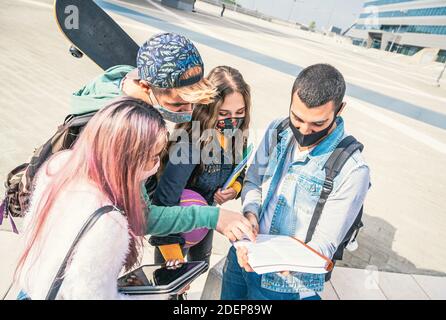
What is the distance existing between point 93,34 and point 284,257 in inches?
91.7

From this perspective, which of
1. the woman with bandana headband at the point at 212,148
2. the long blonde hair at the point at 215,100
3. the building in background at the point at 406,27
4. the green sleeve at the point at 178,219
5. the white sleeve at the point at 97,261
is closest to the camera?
the white sleeve at the point at 97,261

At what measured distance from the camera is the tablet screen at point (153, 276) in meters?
1.30

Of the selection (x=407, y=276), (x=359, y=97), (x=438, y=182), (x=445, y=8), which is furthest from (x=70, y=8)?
(x=445, y=8)

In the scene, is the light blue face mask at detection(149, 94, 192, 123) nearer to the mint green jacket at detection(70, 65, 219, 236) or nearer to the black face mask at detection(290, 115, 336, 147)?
the mint green jacket at detection(70, 65, 219, 236)

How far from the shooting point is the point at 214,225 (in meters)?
1.52

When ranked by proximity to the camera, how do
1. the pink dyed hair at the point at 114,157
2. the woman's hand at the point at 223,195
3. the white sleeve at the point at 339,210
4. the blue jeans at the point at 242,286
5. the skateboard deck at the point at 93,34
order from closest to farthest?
the pink dyed hair at the point at 114,157 < the white sleeve at the point at 339,210 < the blue jeans at the point at 242,286 < the woman's hand at the point at 223,195 < the skateboard deck at the point at 93,34

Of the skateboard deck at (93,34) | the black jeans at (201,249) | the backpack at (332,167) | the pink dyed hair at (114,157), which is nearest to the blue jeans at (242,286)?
the black jeans at (201,249)

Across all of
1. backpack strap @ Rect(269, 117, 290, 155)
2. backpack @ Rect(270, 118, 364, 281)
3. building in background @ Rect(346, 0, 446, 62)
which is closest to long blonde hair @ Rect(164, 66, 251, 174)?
backpack strap @ Rect(269, 117, 290, 155)

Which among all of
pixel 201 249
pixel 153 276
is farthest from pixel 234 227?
pixel 201 249

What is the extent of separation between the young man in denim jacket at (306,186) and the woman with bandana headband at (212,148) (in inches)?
13.0

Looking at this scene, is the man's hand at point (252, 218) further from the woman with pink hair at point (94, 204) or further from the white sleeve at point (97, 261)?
the white sleeve at point (97, 261)

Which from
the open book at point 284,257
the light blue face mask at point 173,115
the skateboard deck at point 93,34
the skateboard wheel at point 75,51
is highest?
the skateboard deck at point 93,34

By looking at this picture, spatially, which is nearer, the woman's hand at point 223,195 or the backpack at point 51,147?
the backpack at point 51,147

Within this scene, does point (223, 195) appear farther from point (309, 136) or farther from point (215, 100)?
point (309, 136)
